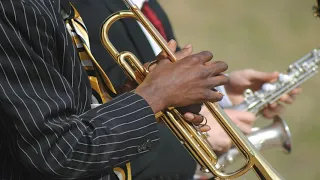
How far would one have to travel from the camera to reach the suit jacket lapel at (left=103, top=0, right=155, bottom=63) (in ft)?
7.98

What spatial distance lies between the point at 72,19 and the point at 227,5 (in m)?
4.94

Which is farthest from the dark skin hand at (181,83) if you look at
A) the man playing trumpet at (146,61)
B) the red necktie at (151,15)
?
the red necktie at (151,15)

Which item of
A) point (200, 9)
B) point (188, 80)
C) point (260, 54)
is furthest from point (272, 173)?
point (200, 9)

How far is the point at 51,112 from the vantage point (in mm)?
1580

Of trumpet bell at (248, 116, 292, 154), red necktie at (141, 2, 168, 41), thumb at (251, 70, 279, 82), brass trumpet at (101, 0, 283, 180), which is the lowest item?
trumpet bell at (248, 116, 292, 154)

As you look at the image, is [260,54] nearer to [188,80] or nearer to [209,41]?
[209,41]

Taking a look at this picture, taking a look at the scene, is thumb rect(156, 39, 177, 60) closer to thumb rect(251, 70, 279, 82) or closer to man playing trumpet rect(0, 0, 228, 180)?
man playing trumpet rect(0, 0, 228, 180)

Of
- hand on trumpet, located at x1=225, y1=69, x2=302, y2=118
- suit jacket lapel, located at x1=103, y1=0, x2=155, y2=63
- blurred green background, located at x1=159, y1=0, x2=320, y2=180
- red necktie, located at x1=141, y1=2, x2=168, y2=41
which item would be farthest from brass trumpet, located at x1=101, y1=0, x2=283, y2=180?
blurred green background, located at x1=159, y1=0, x2=320, y2=180

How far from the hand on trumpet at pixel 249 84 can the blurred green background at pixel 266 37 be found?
4.88 ft

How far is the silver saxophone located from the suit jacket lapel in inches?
21.3

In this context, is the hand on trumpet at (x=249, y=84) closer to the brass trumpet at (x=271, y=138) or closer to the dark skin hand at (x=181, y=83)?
the brass trumpet at (x=271, y=138)

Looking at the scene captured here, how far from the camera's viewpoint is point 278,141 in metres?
2.95

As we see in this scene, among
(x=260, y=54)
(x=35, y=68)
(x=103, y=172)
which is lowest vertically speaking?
(x=260, y=54)

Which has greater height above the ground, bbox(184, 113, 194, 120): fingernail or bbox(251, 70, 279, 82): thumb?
bbox(184, 113, 194, 120): fingernail
